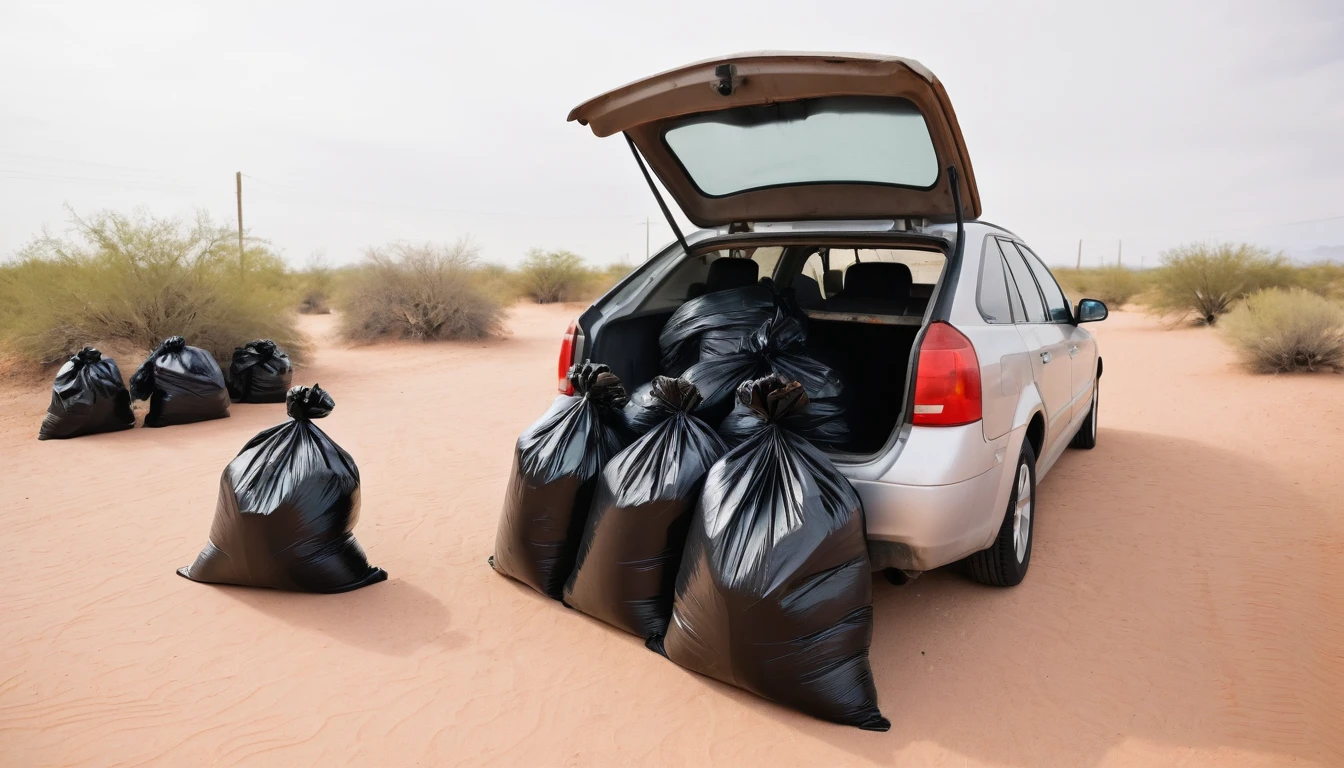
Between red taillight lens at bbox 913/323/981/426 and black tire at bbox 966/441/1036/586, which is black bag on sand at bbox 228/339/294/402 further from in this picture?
red taillight lens at bbox 913/323/981/426

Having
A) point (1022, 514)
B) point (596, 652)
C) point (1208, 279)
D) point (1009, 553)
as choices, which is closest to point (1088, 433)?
point (1022, 514)

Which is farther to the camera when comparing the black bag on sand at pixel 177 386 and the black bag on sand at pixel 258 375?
the black bag on sand at pixel 258 375

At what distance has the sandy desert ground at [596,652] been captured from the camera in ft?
7.48

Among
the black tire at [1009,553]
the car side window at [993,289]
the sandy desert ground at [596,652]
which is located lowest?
the sandy desert ground at [596,652]

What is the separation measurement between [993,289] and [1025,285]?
0.74 m

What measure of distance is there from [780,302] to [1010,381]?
1.02m

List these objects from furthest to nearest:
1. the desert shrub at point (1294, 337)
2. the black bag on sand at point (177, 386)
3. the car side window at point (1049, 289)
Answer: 1. the desert shrub at point (1294, 337)
2. the black bag on sand at point (177, 386)
3. the car side window at point (1049, 289)

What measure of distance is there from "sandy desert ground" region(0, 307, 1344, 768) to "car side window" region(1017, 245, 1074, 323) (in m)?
1.09

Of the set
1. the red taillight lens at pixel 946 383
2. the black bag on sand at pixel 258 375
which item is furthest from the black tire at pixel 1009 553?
the black bag on sand at pixel 258 375

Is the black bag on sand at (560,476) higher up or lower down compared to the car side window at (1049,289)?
lower down

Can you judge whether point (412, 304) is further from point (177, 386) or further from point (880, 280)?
point (880, 280)

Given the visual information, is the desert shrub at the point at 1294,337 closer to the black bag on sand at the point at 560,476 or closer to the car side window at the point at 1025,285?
the car side window at the point at 1025,285

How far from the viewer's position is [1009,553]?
318 cm

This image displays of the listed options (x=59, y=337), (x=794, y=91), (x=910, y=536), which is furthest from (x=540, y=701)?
(x=59, y=337)
